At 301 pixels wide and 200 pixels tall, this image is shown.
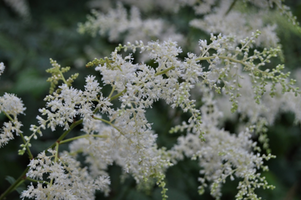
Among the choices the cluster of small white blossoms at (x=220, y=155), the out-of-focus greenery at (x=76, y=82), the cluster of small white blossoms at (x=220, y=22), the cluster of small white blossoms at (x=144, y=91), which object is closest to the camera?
the cluster of small white blossoms at (x=144, y=91)

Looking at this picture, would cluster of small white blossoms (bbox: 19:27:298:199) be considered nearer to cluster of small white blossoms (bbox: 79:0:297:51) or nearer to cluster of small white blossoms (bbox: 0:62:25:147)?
cluster of small white blossoms (bbox: 0:62:25:147)

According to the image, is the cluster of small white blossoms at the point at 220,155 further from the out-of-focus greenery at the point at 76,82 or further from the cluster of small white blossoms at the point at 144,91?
the out-of-focus greenery at the point at 76,82

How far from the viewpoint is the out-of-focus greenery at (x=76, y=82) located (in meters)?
2.58

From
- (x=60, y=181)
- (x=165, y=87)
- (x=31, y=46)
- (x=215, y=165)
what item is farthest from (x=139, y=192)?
(x=31, y=46)

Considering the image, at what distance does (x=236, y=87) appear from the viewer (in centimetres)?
146

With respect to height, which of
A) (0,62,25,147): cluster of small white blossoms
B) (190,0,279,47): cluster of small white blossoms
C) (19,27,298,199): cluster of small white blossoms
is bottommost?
(0,62,25,147): cluster of small white blossoms

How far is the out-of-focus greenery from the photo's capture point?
2580mm

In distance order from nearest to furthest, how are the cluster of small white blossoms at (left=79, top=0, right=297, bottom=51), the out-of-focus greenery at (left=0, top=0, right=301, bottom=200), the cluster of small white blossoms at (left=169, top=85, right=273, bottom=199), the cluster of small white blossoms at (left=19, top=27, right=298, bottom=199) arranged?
the cluster of small white blossoms at (left=19, top=27, right=298, bottom=199) < the cluster of small white blossoms at (left=169, top=85, right=273, bottom=199) < the cluster of small white blossoms at (left=79, top=0, right=297, bottom=51) < the out-of-focus greenery at (left=0, top=0, right=301, bottom=200)

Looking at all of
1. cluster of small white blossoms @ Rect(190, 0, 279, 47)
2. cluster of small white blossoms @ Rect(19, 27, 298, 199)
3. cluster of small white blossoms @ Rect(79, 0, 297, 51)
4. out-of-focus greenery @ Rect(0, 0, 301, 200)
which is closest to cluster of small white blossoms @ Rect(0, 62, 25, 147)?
cluster of small white blossoms @ Rect(19, 27, 298, 199)

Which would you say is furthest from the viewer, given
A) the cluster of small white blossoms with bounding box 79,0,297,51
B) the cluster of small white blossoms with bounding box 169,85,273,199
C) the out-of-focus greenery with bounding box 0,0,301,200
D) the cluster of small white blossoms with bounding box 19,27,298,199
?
the out-of-focus greenery with bounding box 0,0,301,200

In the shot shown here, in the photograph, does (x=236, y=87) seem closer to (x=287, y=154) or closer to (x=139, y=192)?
(x=139, y=192)

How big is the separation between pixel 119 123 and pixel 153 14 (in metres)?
3.27

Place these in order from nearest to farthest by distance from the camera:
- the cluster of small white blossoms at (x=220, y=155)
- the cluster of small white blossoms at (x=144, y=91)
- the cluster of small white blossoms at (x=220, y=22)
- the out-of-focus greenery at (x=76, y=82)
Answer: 1. the cluster of small white blossoms at (x=144, y=91)
2. the cluster of small white blossoms at (x=220, y=155)
3. the cluster of small white blossoms at (x=220, y=22)
4. the out-of-focus greenery at (x=76, y=82)

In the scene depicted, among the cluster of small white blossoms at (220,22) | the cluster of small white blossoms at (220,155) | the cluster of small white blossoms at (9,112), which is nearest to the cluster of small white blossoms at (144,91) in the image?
the cluster of small white blossoms at (220,155)
